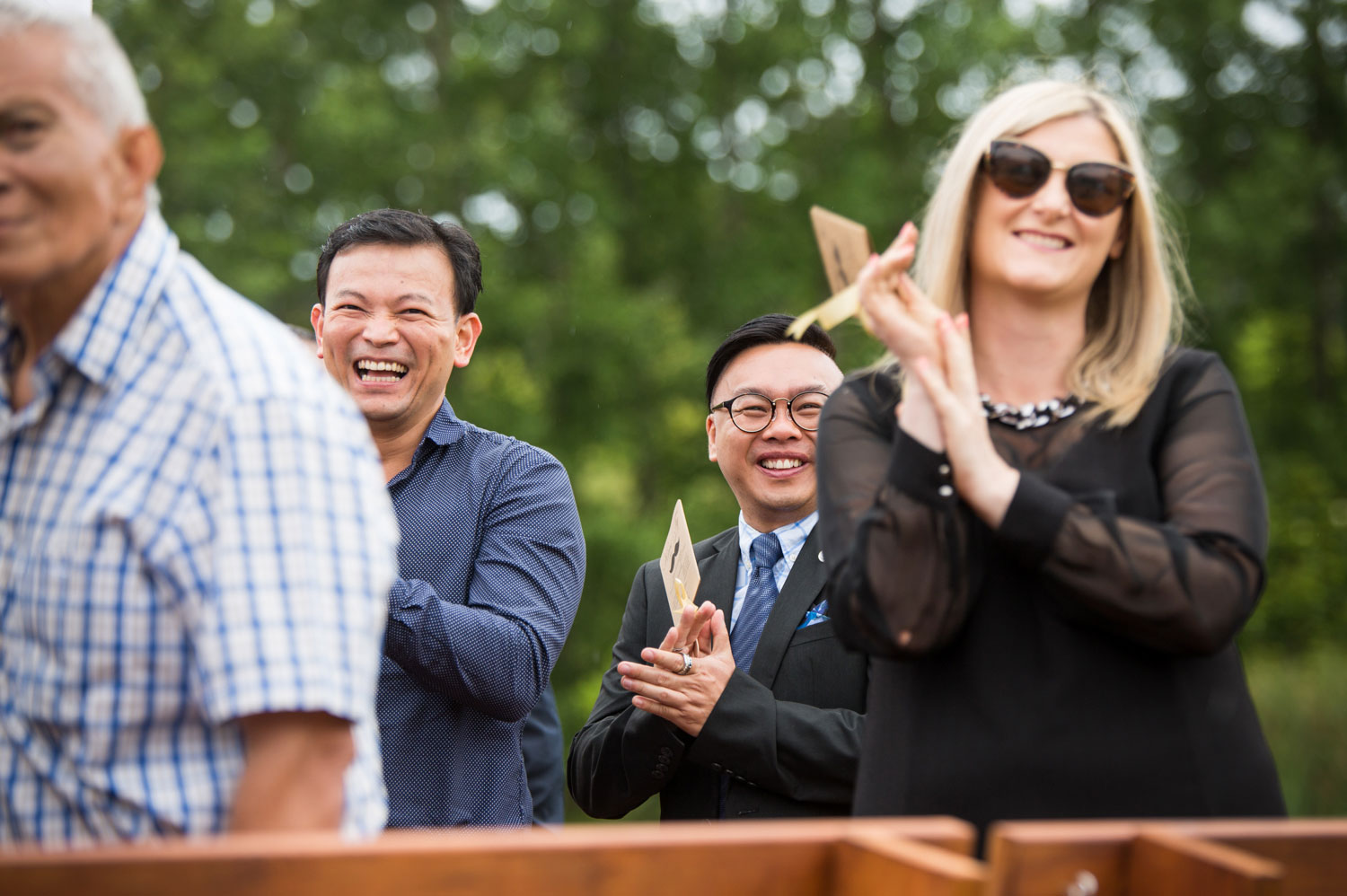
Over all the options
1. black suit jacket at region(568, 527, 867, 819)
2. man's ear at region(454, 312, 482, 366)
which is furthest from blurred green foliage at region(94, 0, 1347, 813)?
black suit jacket at region(568, 527, 867, 819)

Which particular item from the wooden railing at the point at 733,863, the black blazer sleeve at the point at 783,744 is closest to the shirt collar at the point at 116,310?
the wooden railing at the point at 733,863

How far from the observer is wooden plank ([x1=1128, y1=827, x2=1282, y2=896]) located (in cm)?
135

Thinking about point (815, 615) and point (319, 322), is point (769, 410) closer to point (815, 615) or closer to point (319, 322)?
point (815, 615)

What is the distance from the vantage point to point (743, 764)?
2.83 m

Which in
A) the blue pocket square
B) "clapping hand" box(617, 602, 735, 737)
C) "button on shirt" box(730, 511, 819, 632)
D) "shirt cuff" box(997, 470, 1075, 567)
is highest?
"shirt cuff" box(997, 470, 1075, 567)

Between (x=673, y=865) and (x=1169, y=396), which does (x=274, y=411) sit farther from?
(x=1169, y=396)

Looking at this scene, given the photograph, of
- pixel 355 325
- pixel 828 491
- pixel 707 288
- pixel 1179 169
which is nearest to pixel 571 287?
pixel 707 288

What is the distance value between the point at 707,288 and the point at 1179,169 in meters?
7.24

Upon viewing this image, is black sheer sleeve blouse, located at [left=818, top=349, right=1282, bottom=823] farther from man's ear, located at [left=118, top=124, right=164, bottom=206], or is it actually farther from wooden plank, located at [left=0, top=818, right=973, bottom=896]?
man's ear, located at [left=118, top=124, right=164, bottom=206]

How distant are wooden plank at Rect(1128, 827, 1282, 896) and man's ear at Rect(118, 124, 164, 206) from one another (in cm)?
143

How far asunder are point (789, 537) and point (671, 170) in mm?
14077

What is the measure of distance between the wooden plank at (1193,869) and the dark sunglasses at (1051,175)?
1.12 metres

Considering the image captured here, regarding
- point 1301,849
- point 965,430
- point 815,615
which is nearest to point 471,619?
point 815,615

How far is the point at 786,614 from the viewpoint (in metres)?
3.03
